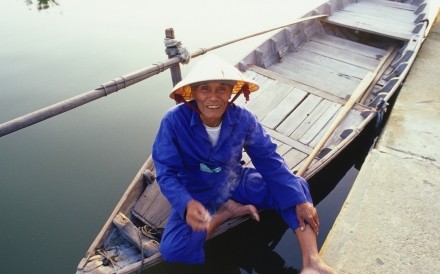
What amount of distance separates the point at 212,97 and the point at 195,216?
2.73 ft

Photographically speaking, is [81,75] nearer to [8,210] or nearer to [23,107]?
[23,107]

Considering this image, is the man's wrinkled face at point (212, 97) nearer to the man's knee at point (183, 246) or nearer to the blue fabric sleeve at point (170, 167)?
the blue fabric sleeve at point (170, 167)

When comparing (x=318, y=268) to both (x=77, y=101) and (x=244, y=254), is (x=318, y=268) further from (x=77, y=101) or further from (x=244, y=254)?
(x=77, y=101)

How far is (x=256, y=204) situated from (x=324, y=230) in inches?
55.4

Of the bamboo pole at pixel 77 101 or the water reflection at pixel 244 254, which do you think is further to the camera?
the water reflection at pixel 244 254

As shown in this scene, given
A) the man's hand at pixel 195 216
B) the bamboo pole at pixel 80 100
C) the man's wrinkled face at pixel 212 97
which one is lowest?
the man's hand at pixel 195 216

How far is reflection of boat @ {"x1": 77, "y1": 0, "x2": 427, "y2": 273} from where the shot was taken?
111 inches

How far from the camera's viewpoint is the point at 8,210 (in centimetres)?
399

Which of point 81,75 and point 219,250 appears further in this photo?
point 81,75

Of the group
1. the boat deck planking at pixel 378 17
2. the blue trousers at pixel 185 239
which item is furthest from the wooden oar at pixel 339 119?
the boat deck planking at pixel 378 17

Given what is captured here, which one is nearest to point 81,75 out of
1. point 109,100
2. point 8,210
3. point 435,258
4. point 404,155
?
point 109,100

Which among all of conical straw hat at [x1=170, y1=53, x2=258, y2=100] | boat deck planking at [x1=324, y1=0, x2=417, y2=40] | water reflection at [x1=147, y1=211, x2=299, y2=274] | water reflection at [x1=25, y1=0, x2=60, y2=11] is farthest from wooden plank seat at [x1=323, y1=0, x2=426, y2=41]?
water reflection at [x1=25, y1=0, x2=60, y2=11]

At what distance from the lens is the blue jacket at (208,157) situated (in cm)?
249

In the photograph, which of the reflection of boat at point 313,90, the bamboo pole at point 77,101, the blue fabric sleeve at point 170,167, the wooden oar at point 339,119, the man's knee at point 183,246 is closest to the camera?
the bamboo pole at point 77,101
